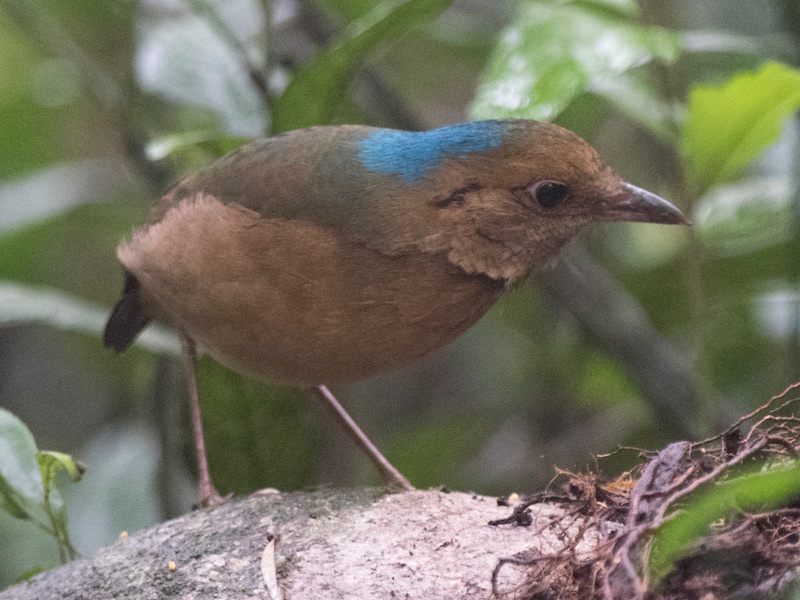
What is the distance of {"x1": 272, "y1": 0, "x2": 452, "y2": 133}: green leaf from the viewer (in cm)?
271

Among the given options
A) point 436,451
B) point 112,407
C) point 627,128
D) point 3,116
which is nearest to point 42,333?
point 112,407

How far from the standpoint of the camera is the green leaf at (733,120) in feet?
8.67

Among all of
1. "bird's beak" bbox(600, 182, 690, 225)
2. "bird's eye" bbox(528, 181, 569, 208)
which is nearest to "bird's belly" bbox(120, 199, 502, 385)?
"bird's eye" bbox(528, 181, 569, 208)

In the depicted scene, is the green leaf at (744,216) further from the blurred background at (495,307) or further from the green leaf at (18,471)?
the green leaf at (18,471)

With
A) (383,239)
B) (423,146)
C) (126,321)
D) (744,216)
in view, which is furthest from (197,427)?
(744,216)

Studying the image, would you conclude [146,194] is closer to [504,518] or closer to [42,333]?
[42,333]

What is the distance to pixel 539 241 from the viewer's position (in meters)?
2.45

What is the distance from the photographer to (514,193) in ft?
7.89

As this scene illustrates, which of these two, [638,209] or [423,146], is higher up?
[423,146]

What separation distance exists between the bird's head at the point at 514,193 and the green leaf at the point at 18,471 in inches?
41.4

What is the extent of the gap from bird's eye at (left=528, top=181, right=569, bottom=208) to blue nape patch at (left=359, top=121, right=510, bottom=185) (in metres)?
0.14

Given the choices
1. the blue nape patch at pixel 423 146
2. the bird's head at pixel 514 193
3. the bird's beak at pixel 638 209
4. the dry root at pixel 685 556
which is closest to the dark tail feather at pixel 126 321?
the blue nape patch at pixel 423 146

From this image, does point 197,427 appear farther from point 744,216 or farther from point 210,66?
point 744,216

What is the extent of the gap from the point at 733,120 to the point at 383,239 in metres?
1.07
